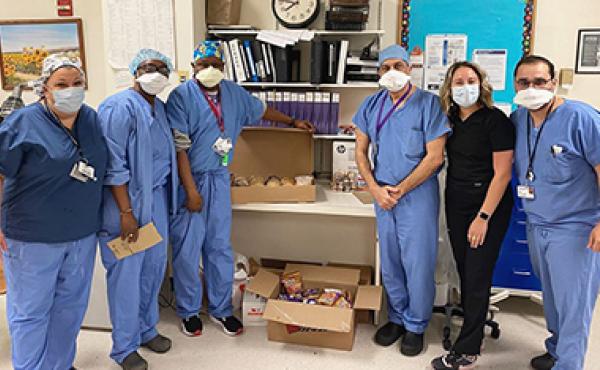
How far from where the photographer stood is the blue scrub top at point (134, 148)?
7.07 ft

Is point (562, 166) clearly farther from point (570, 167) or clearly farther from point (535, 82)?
point (535, 82)

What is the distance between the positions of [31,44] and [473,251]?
11.3 feet

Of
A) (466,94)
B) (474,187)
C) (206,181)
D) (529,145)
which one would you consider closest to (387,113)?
(466,94)

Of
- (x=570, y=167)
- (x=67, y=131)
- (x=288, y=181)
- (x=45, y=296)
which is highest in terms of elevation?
(x=67, y=131)

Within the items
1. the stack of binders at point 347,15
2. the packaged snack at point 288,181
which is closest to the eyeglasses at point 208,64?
the packaged snack at point 288,181

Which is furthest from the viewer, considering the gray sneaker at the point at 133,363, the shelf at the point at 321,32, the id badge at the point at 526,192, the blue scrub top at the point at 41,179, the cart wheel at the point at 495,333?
the shelf at the point at 321,32

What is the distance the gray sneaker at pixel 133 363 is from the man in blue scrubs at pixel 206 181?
1.31 ft

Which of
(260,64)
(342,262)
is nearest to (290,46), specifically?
(260,64)

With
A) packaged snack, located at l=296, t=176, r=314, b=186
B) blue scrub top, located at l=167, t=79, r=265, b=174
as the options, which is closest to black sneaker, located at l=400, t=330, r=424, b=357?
packaged snack, located at l=296, t=176, r=314, b=186

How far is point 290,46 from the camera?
10.4ft

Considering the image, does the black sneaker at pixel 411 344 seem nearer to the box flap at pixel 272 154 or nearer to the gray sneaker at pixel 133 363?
the box flap at pixel 272 154

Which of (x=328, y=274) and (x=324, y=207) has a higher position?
(x=324, y=207)

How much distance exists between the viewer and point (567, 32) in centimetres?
315

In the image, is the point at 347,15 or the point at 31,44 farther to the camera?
the point at 31,44
